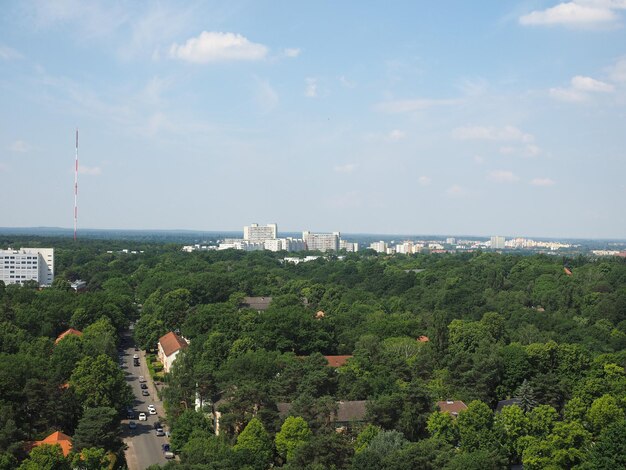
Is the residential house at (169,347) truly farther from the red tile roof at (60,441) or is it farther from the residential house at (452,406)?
the residential house at (452,406)

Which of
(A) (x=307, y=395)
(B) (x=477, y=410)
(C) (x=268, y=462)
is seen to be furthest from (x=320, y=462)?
(B) (x=477, y=410)

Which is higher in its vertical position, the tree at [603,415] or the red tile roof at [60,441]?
the tree at [603,415]

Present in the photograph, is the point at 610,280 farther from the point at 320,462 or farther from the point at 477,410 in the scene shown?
the point at 320,462

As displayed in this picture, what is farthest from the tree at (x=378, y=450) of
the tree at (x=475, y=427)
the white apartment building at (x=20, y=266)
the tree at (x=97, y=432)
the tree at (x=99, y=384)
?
the white apartment building at (x=20, y=266)

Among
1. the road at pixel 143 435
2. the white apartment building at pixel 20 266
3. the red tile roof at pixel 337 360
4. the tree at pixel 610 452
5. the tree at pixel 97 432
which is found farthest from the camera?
the white apartment building at pixel 20 266

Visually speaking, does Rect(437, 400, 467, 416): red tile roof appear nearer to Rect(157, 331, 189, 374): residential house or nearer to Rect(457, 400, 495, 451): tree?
Rect(457, 400, 495, 451): tree

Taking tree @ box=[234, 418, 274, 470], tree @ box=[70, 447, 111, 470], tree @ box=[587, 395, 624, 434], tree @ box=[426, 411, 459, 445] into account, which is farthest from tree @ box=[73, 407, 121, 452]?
tree @ box=[587, 395, 624, 434]

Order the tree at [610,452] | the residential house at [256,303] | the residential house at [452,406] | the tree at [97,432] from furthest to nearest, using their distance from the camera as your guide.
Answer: the residential house at [256,303] < the residential house at [452,406] < the tree at [97,432] < the tree at [610,452]
